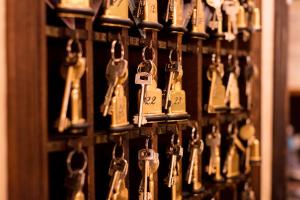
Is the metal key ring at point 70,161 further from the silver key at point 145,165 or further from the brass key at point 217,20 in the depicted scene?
the brass key at point 217,20

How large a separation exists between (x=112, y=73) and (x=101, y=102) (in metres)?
0.07

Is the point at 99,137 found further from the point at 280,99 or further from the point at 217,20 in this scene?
the point at 280,99

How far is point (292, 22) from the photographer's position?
321 centimetres

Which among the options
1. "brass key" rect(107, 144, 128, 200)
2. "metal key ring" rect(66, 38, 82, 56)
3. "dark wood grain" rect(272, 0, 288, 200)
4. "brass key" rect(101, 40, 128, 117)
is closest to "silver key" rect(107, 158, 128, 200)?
"brass key" rect(107, 144, 128, 200)

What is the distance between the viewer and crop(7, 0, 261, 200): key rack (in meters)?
0.80

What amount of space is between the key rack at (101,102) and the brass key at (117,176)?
30mm

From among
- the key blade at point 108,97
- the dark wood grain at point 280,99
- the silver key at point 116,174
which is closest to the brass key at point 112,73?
the key blade at point 108,97

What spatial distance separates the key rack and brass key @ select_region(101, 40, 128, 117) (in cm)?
3

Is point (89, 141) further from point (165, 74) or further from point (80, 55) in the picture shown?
point (165, 74)

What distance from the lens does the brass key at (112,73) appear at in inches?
33.9

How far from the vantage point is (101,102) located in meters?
0.92

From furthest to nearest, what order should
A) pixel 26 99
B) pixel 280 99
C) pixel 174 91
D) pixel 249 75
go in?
1. pixel 280 99
2. pixel 249 75
3. pixel 174 91
4. pixel 26 99

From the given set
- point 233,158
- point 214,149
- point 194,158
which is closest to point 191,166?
point 194,158

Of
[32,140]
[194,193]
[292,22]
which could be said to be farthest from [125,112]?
[292,22]
